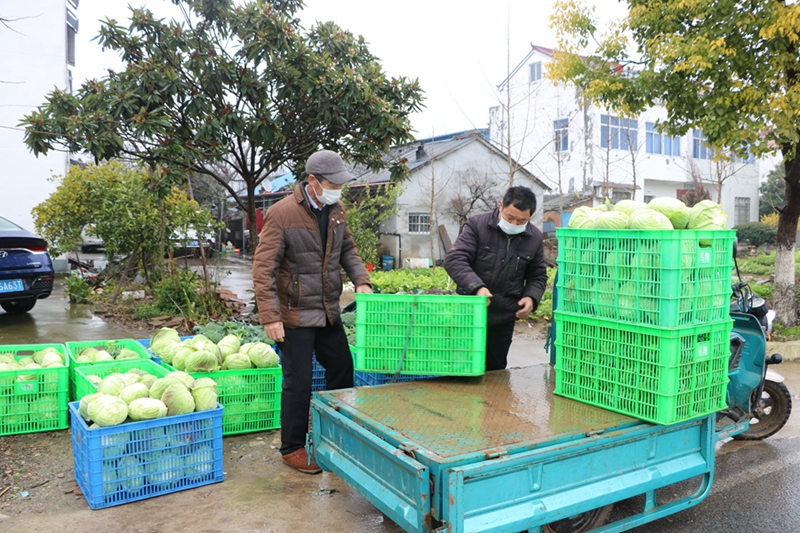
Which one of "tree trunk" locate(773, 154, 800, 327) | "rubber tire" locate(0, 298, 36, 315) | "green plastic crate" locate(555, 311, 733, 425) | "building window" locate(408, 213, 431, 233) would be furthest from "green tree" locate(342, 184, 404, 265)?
"green plastic crate" locate(555, 311, 733, 425)

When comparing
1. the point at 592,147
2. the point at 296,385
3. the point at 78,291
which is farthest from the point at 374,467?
the point at 592,147

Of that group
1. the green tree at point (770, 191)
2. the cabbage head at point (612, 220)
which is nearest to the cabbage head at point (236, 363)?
the cabbage head at point (612, 220)

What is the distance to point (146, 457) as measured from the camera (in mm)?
3654

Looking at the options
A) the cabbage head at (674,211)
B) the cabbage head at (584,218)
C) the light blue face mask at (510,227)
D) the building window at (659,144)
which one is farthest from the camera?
the building window at (659,144)

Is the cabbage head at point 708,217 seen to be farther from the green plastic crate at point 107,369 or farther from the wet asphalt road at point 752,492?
the green plastic crate at point 107,369

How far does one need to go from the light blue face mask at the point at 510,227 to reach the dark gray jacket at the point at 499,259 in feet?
0.27

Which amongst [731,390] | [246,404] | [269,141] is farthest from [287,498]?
[269,141]

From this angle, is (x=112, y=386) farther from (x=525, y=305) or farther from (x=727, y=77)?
(x=727, y=77)

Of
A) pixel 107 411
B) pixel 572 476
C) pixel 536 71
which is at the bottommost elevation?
pixel 572 476

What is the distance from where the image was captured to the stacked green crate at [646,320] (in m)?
3.02

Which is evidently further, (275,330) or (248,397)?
(248,397)

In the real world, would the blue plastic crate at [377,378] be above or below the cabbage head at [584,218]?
below

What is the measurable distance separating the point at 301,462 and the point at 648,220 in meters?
2.73

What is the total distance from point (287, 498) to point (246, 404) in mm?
1214
